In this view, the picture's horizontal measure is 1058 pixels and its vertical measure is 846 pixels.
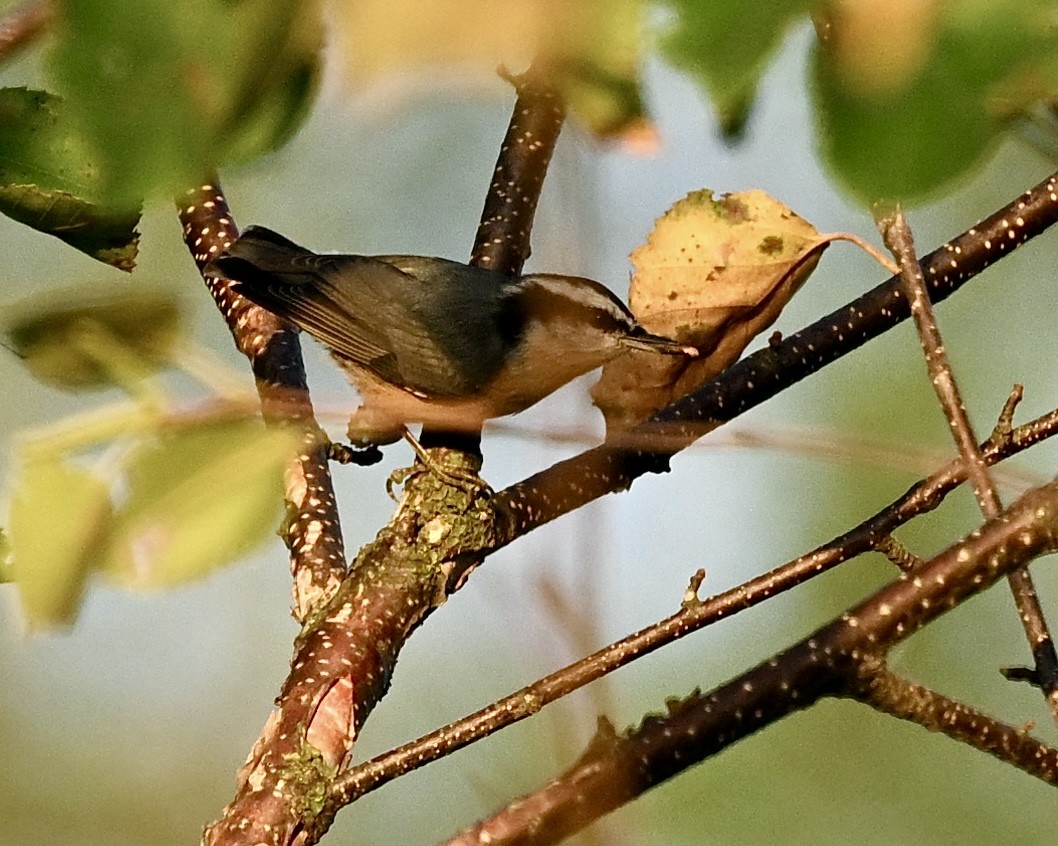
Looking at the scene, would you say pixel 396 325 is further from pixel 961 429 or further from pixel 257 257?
pixel 961 429

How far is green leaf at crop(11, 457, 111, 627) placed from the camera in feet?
1.78

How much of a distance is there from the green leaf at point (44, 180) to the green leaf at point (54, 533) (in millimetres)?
140

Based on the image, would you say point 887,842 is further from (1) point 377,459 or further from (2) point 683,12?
(2) point 683,12

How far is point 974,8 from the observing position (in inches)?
12.9

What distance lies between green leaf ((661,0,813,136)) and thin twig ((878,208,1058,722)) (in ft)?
1.87

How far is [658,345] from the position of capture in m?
1.65

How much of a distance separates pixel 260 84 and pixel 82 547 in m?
0.27

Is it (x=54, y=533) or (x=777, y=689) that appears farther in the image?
(x=777, y=689)

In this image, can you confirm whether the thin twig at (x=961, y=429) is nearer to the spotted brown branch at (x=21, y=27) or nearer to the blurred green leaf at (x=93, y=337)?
the blurred green leaf at (x=93, y=337)

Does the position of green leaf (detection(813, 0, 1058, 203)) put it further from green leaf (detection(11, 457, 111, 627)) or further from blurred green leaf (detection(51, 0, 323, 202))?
green leaf (detection(11, 457, 111, 627))

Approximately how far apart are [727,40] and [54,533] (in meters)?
0.40

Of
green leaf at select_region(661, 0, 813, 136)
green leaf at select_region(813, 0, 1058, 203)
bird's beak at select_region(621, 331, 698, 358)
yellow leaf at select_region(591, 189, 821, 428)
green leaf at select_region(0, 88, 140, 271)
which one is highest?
bird's beak at select_region(621, 331, 698, 358)

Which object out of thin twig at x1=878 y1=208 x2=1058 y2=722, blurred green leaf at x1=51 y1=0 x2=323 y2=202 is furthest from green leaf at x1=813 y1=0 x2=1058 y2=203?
thin twig at x1=878 y1=208 x2=1058 y2=722

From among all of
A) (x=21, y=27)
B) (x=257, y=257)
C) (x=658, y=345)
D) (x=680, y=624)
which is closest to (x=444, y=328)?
(x=257, y=257)
